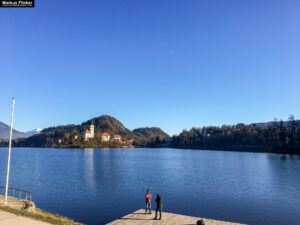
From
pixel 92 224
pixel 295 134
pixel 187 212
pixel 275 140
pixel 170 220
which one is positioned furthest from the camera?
pixel 275 140

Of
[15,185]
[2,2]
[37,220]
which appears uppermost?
[2,2]

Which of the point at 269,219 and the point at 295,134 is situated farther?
the point at 295,134

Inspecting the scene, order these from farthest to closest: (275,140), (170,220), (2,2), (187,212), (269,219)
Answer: (275,140) < (187,212) < (269,219) < (170,220) < (2,2)

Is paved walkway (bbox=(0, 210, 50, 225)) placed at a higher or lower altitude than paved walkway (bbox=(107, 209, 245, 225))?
higher

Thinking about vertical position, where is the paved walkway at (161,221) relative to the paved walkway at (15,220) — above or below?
below

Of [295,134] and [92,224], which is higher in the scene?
[295,134]

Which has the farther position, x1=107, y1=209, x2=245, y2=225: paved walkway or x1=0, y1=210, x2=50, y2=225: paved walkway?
x1=107, y1=209, x2=245, y2=225: paved walkway

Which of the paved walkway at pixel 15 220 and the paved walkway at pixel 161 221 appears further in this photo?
the paved walkway at pixel 161 221

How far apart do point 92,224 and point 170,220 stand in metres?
9.94

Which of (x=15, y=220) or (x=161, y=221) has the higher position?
(x=15, y=220)

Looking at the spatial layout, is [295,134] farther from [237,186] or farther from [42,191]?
[42,191]

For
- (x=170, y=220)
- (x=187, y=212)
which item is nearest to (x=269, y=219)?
(x=187, y=212)

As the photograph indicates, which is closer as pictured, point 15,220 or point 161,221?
point 15,220

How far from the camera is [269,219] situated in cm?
2894
